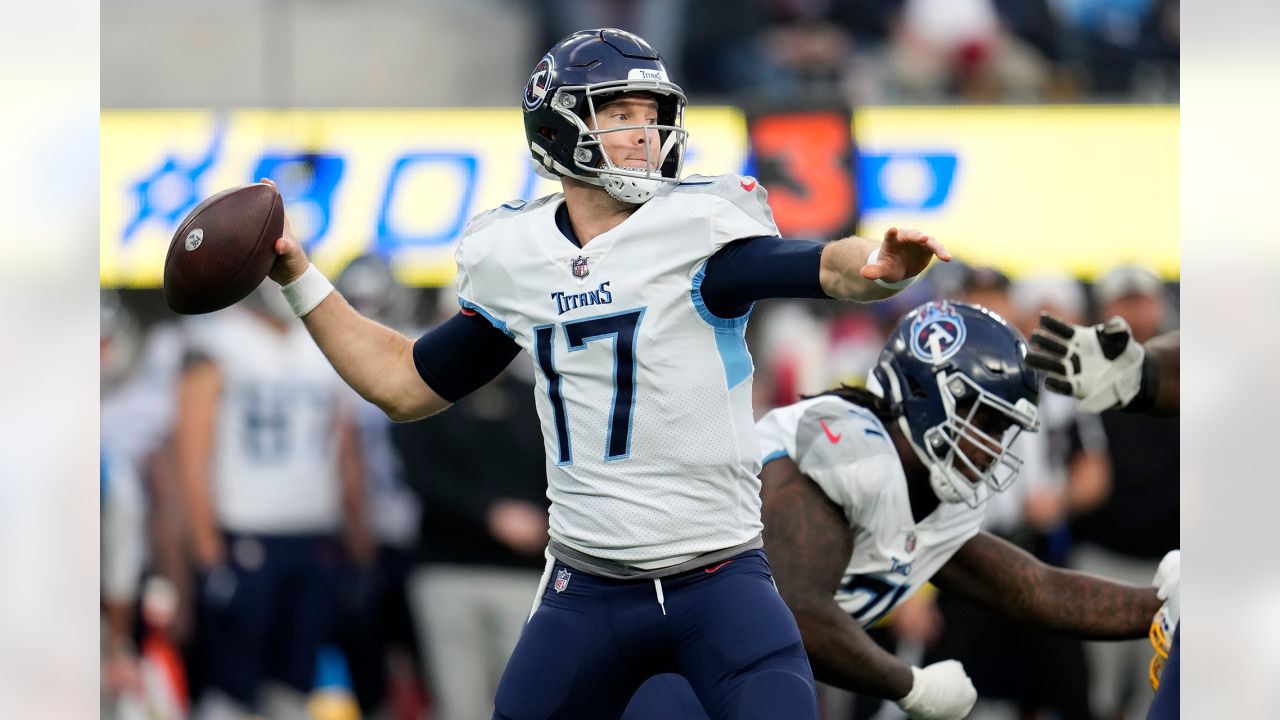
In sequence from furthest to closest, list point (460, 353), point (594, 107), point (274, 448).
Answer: point (274, 448) → point (460, 353) → point (594, 107)

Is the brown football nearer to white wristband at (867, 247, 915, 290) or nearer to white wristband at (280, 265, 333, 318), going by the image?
white wristband at (280, 265, 333, 318)

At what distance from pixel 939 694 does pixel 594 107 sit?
1.48m

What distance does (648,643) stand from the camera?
279 cm

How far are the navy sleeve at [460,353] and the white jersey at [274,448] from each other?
305 centimetres

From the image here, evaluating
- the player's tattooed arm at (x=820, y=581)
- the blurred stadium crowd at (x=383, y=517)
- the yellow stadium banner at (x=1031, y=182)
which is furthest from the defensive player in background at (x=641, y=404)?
the yellow stadium banner at (x=1031, y=182)

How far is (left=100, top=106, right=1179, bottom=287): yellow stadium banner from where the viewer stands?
20.4 ft

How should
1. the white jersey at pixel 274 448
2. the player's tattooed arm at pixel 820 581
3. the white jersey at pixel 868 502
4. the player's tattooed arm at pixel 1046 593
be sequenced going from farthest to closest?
the white jersey at pixel 274 448 → the player's tattooed arm at pixel 1046 593 → the white jersey at pixel 868 502 → the player's tattooed arm at pixel 820 581

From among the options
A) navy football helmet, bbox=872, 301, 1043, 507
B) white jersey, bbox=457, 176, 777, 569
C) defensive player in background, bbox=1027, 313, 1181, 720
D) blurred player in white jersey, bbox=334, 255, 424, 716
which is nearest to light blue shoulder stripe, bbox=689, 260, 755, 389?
white jersey, bbox=457, 176, 777, 569

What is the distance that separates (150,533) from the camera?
6.05 metres

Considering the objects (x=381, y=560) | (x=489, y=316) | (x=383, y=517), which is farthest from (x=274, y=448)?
(x=489, y=316)

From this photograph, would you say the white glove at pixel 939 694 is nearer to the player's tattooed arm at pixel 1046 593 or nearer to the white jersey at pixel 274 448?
the player's tattooed arm at pixel 1046 593

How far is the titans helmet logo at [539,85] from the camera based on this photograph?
2.94 metres

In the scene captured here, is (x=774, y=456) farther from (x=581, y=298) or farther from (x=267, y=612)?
(x=267, y=612)
